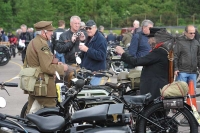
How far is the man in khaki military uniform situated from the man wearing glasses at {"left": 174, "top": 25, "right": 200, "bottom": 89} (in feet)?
9.69

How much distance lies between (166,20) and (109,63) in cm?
3558

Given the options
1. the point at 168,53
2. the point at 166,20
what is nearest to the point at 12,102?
the point at 168,53

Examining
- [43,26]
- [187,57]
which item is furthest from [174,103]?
[187,57]

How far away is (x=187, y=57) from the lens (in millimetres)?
9211

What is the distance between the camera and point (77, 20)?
9.79 m

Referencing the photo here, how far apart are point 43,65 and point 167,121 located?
191 centimetres

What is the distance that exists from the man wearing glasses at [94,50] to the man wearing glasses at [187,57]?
4.93 feet

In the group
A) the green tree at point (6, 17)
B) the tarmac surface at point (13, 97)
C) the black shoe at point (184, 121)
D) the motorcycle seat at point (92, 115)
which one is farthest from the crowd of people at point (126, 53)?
the green tree at point (6, 17)

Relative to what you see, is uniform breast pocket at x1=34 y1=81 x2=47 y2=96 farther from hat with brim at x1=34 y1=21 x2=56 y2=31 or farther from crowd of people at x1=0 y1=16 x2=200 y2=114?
hat with brim at x1=34 y1=21 x2=56 y2=31

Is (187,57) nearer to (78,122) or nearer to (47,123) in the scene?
(78,122)

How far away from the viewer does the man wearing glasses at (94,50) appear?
27.8 ft

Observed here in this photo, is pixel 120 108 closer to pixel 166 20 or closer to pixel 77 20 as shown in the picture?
pixel 77 20

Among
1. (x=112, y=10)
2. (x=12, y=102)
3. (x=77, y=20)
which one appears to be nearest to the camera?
(x=77, y=20)

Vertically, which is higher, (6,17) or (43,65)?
(43,65)
